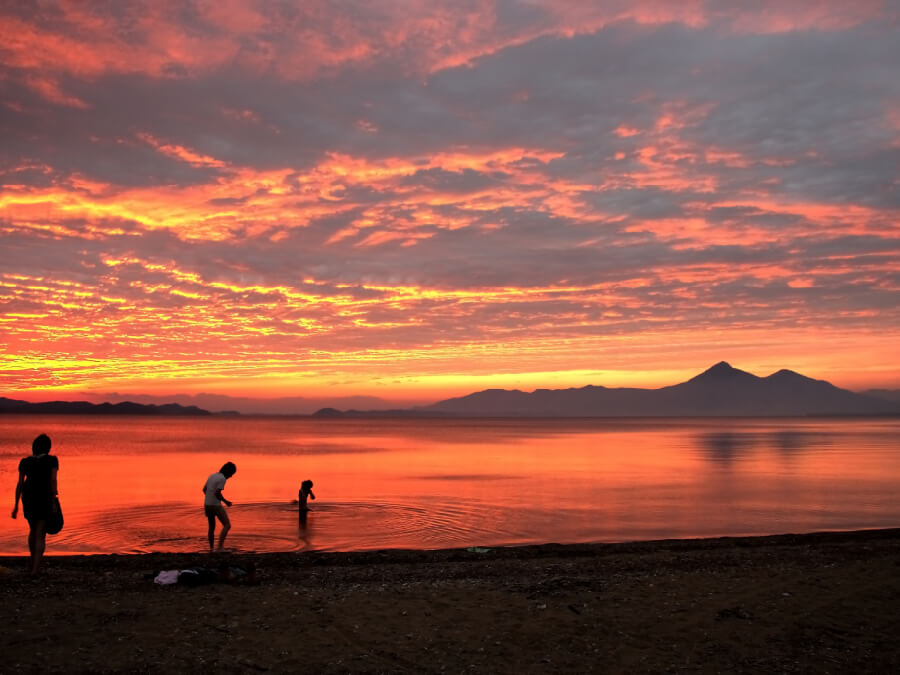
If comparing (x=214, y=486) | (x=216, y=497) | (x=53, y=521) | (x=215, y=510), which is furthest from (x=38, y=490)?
(x=215, y=510)

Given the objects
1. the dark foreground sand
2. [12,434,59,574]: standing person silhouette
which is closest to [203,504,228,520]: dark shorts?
the dark foreground sand

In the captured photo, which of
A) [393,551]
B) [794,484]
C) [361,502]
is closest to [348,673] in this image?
[393,551]

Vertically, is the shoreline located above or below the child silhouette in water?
below

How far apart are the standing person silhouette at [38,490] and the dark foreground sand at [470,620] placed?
2.72ft

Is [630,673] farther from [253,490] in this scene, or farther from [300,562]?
[253,490]

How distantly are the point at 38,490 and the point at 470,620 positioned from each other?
27.8 feet

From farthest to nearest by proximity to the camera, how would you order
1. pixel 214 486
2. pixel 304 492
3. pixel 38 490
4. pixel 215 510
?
pixel 304 492, pixel 215 510, pixel 214 486, pixel 38 490

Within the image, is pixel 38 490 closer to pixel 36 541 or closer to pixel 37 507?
pixel 37 507

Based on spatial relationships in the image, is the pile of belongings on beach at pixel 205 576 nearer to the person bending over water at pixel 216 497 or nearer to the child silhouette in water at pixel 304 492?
the person bending over water at pixel 216 497

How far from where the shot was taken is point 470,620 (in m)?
10.6

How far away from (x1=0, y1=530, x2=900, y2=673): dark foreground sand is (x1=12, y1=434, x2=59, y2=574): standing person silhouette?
2.72ft

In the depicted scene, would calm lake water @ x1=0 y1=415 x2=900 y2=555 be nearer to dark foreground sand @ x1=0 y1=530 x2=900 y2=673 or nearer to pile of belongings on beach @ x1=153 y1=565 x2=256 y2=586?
pile of belongings on beach @ x1=153 y1=565 x2=256 y2=586

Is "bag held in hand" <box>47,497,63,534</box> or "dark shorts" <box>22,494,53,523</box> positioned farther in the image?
"bag held in hand" <box>47,497,63,534</box>

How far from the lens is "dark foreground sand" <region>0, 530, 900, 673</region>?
8852mm
